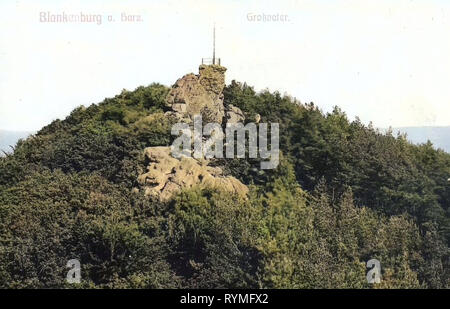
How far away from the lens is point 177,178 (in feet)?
177

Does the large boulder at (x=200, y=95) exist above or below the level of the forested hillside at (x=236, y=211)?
above

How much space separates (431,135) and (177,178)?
1962cm

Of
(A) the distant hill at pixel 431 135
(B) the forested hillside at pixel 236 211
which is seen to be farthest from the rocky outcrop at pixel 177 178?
(A) the distant hill at pixel 431 135

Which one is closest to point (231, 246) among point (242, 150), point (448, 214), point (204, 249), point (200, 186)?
point (204, 249)

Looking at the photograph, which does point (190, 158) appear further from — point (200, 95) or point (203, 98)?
point (200, 95)

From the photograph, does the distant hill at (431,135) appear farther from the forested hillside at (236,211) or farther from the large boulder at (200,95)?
the large boulder at (200,95)

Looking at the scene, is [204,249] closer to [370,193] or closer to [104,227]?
[104,227]

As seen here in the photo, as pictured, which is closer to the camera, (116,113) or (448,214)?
(448,214)

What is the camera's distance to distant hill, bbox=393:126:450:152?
6534 centimetres

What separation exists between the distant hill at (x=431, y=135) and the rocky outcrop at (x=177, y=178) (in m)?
14.1

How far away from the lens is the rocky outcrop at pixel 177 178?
53.6m

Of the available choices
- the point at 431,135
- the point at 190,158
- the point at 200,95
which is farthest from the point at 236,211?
the point at 431,135

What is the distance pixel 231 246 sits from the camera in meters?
49.0

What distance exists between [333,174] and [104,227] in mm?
13996
